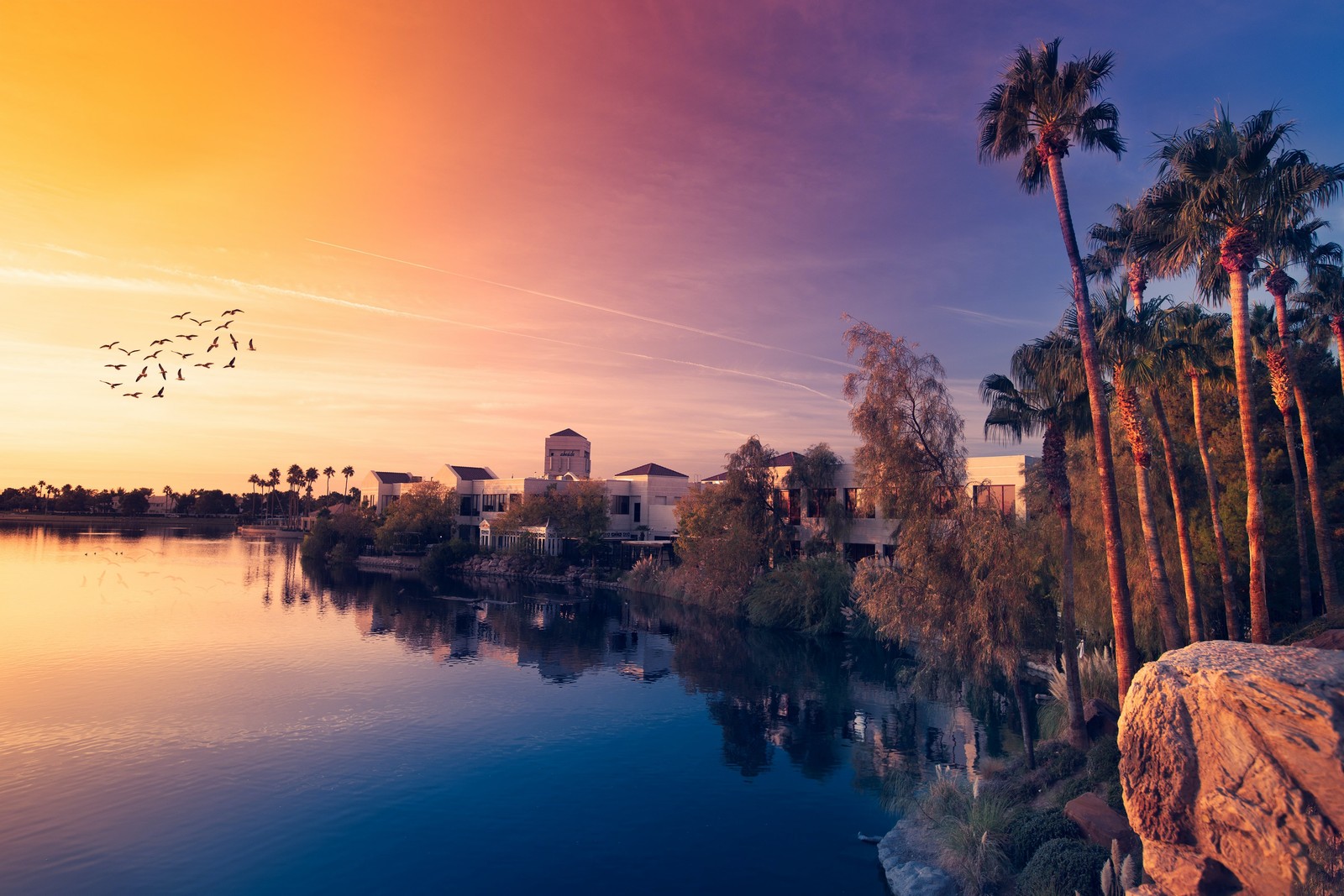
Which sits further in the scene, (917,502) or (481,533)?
(481,533)

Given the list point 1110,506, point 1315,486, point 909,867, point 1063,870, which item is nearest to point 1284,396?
point 1315,486

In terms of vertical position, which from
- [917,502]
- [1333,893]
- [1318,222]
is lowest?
[1333,893]

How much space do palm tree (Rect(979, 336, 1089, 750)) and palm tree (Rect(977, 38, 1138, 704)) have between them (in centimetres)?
128

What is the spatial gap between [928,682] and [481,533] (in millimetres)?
69173

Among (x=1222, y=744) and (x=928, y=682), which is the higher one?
(x=1222, y=744)

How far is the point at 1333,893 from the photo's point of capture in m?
8.24

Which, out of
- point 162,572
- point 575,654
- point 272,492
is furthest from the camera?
point 272,492

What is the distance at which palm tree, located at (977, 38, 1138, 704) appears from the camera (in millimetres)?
18047

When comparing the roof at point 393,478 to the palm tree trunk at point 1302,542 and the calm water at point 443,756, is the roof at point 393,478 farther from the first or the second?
the palm tree trunk at point 1302,542

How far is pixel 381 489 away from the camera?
359 feet

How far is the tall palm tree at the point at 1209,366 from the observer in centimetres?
2316

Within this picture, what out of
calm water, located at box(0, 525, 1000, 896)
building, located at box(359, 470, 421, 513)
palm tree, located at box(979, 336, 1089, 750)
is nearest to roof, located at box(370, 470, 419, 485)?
building, located at box(359, 470, 421, 513)

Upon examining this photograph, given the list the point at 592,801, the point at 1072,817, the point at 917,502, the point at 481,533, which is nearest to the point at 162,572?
the point at 481,533

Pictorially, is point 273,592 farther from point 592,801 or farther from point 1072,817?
point 1072,817
